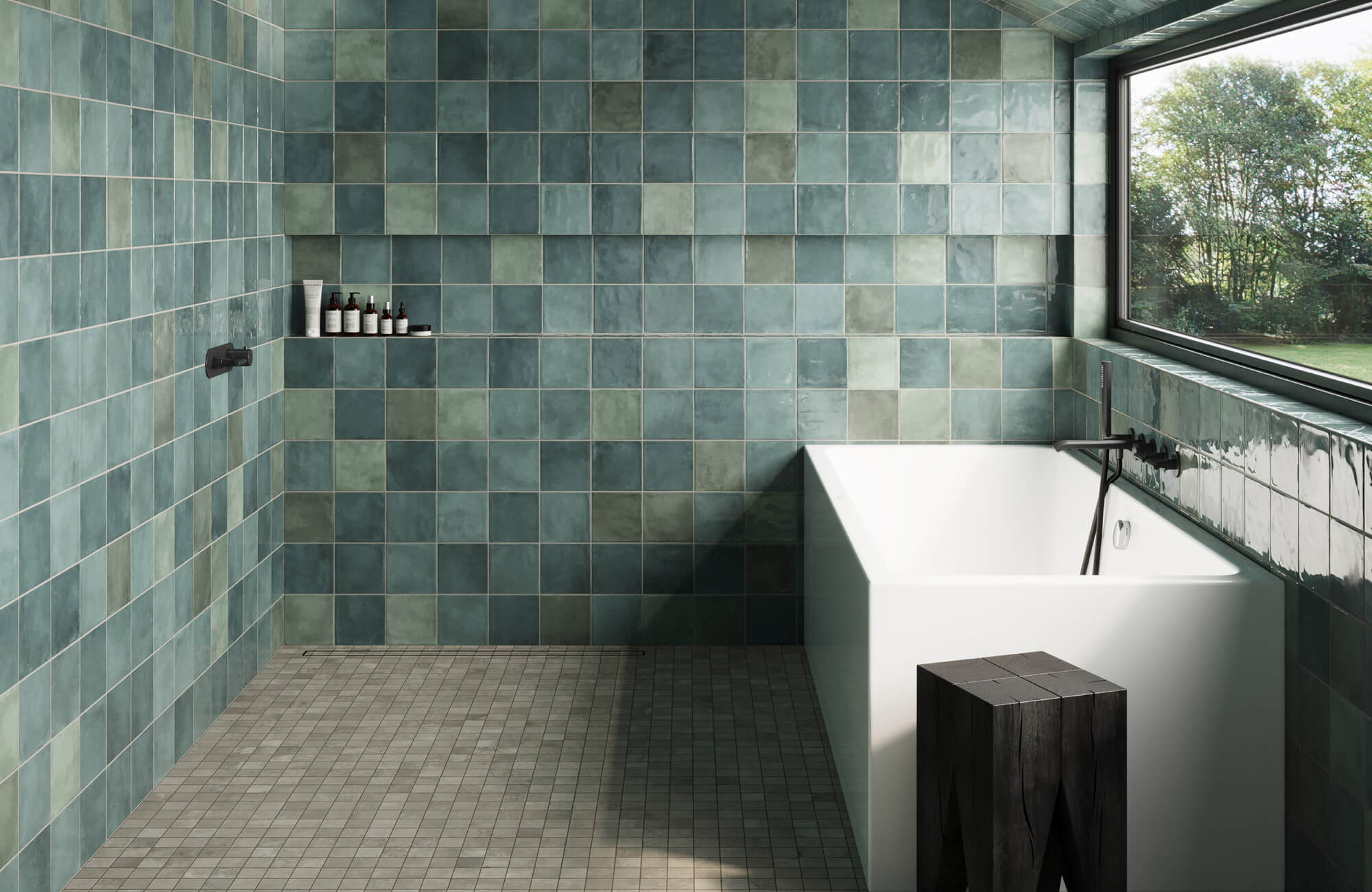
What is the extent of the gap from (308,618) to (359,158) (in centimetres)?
156

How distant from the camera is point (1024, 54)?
14.2 ft

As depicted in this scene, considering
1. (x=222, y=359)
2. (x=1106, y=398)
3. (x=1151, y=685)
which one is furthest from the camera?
(x=222, y=359)

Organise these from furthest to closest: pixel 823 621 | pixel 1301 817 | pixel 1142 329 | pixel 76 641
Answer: pixel 1142 329, pixel 823 621, pixel 76 641, pixel 1301 817

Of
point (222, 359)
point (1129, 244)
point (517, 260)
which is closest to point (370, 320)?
point (517, 260)

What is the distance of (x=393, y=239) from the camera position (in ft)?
14.6

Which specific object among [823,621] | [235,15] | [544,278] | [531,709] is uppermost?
[235,15]

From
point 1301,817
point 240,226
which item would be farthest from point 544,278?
point 1301,817

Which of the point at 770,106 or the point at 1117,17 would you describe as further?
the point at 770,106

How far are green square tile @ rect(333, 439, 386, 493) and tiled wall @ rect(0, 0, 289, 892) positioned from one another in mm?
338

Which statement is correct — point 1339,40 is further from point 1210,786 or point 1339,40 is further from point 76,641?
point 76,641

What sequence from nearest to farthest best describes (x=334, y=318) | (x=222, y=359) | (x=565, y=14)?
(x=222, y=359) < (x=565, y=14) < (x=334, y=318)

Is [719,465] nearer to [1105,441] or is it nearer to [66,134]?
[1105,441]

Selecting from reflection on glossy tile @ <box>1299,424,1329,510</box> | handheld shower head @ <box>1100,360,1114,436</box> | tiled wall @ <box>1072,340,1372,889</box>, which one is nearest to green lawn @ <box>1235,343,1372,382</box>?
tiled wall @ <box>1072,340,1372,889</box>

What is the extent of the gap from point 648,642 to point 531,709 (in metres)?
0.73
